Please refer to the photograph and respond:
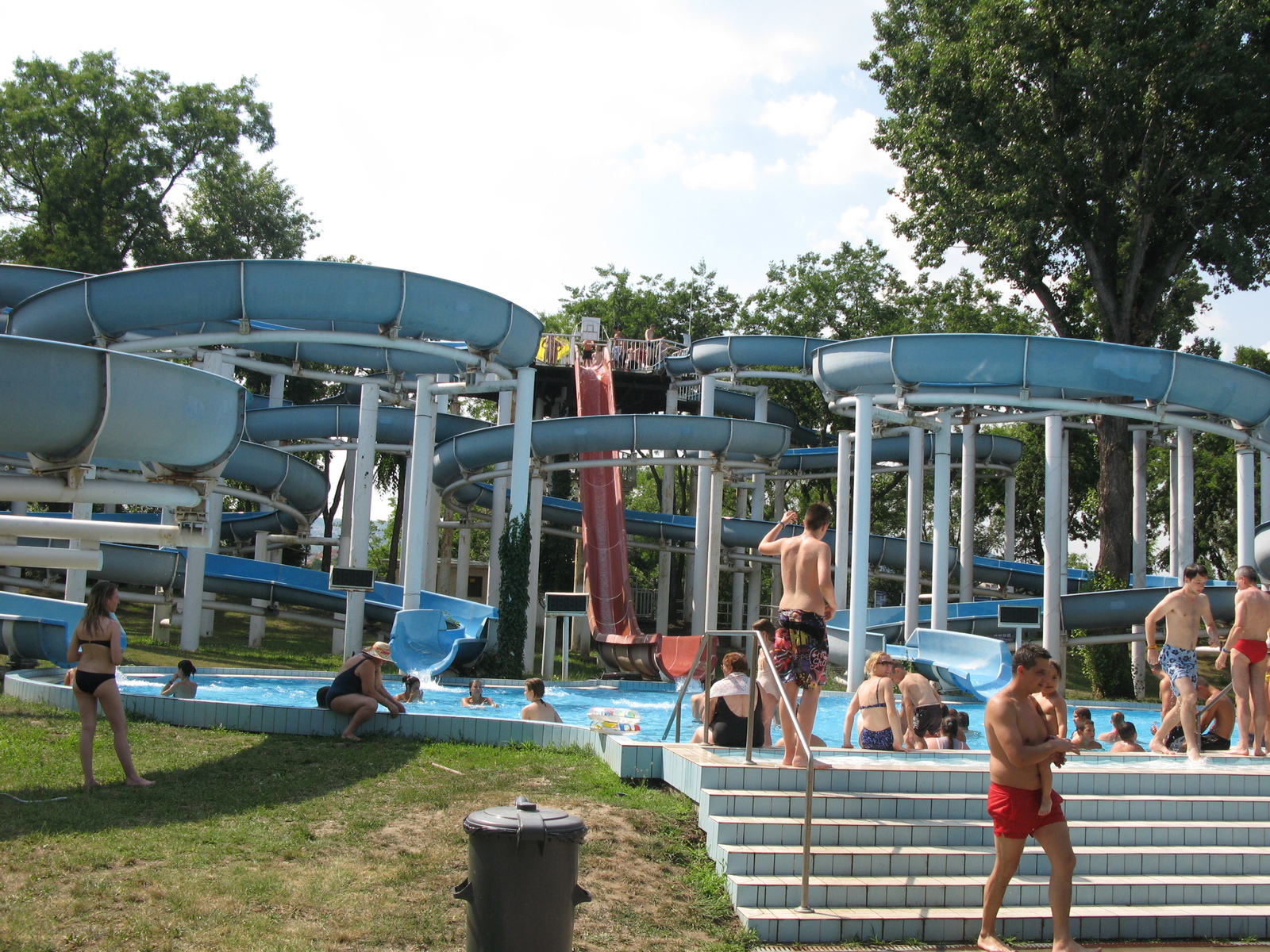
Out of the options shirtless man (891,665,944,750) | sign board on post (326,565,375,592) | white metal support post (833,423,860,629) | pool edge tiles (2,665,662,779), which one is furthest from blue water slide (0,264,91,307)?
shirtless man (891,665,944,750)

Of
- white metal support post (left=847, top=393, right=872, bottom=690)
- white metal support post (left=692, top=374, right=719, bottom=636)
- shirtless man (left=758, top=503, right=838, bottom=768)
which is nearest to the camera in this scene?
shirtless man (left=758, top=503, right=838, bottom=768)

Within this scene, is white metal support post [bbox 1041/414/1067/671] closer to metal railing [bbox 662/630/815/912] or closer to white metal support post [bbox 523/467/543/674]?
white metal support post [bbox 523/467/543/674]

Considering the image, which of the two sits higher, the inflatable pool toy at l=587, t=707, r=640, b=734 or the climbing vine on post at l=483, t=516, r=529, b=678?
the climbing vine on post at l=483, t=516, r=529, b=678

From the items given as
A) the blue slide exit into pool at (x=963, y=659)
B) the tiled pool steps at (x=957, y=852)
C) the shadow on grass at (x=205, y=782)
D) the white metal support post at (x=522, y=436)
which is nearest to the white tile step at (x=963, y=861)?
the tiled pool steps at (x=957, y=852)

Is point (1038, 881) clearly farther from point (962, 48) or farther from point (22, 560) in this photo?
point (962, 48)

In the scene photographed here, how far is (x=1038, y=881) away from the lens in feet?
20.8

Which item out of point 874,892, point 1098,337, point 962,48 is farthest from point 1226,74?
point 874,892

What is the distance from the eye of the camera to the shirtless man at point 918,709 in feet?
29.2

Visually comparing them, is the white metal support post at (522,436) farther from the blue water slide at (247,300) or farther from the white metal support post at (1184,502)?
the white metal support post at (1184,502)

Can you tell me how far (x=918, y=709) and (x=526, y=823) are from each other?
6177 millimetres

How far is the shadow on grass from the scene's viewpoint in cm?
623

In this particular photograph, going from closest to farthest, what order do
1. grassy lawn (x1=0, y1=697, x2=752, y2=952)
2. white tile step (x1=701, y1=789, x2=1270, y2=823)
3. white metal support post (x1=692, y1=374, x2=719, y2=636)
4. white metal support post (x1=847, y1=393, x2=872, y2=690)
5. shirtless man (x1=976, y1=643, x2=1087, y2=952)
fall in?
grassy lawn (x1=0, y1=697, x2=752, y2=952) → shirtless man (x1=976, y1=643, x2=1087, y2=952) → white tile step (x1=701, y1=789, x2=1270, y2=823) → white metal support post (x1=847, y1=393, x2=872, y2=690) → white metal support post (x1=692, y1=374, x2=719, y2=636)

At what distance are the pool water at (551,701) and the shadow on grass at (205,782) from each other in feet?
12.0

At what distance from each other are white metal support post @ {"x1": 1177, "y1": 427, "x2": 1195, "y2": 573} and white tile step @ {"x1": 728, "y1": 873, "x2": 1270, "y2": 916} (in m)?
14.5
